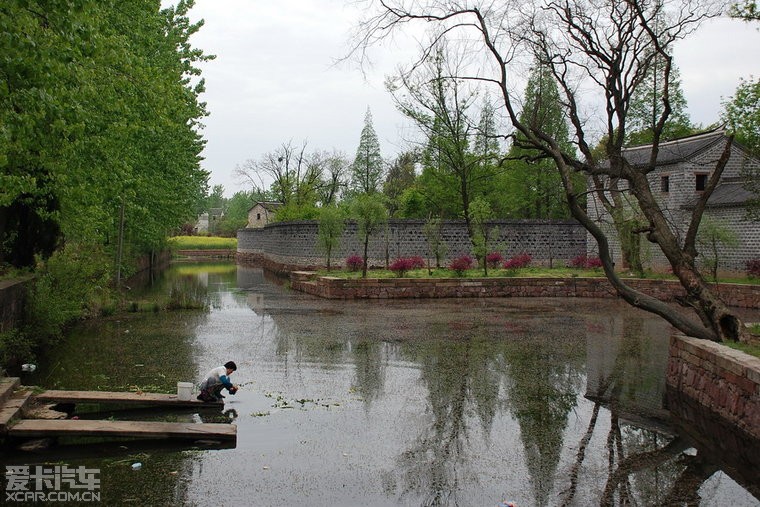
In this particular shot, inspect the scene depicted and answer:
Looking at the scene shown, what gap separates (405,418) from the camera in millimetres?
7250

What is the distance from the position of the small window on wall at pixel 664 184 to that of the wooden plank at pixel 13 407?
26304mm

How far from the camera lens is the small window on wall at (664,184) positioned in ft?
89.7

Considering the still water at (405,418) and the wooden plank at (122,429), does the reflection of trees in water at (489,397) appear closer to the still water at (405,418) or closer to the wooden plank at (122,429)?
the still water at (405,418)

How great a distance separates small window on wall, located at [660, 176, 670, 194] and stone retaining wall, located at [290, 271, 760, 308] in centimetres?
773

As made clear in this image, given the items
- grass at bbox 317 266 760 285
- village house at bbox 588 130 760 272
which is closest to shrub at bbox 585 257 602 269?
grass at bbox 317 266 760 285

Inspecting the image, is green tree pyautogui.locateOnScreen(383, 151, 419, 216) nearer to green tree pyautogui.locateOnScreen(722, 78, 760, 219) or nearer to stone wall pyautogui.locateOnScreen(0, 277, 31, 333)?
green tree pyautogui.locateOnScreen(722, 78, 760, 219)

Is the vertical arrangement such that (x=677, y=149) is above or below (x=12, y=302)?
above

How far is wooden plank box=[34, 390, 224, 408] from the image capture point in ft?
23.5

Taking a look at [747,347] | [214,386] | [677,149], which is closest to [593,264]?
[677,149]

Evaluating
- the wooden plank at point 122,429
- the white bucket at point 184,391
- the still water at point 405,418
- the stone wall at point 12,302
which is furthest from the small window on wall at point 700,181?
the wooden plank at point 122,429

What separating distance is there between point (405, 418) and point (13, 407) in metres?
4.07

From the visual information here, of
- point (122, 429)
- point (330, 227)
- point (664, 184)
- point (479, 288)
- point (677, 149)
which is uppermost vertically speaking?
point (677, 149)

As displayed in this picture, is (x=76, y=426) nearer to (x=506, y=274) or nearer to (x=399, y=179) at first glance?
(x=506, y=274)

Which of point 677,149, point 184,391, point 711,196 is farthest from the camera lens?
point 677,149
